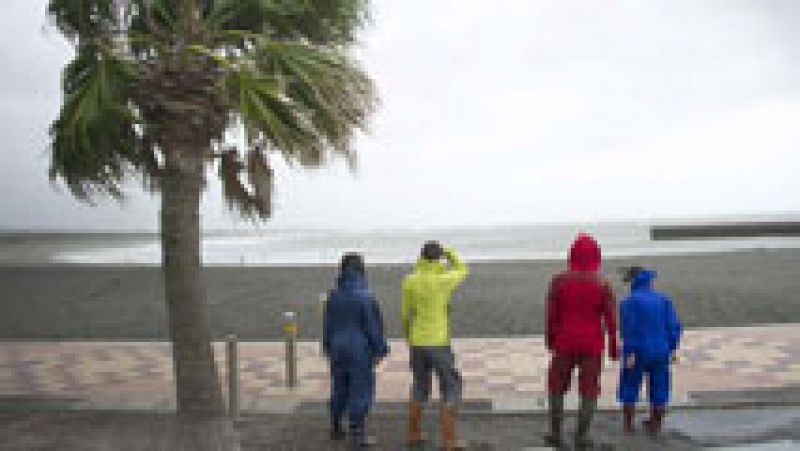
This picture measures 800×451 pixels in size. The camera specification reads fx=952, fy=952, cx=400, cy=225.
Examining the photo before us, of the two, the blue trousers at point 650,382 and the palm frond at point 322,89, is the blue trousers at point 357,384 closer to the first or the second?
the palm frond at point 322,89

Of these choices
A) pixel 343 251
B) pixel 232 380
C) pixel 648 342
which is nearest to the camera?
pixel 648 342

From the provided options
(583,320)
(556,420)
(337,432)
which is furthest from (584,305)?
(337,432)

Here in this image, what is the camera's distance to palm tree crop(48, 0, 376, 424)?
702 cm

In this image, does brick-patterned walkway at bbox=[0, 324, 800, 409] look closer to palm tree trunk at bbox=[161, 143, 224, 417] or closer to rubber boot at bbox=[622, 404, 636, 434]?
rubber boot at bbox=[622, 404, 636, 434]

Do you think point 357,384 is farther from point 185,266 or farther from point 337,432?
point 185,266

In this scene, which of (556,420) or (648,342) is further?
(648,342)

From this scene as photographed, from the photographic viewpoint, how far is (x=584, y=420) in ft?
24.4

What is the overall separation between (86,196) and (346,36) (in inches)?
102

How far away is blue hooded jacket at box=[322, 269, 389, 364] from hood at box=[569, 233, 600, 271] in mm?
1591

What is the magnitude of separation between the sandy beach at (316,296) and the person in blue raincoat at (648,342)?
6562 millimetres

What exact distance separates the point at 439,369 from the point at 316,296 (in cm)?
1442

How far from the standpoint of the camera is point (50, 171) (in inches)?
310

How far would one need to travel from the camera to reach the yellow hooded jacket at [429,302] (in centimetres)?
743

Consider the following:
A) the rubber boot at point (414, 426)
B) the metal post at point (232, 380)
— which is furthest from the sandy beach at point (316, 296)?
the rubber boot at point (414, 426)
